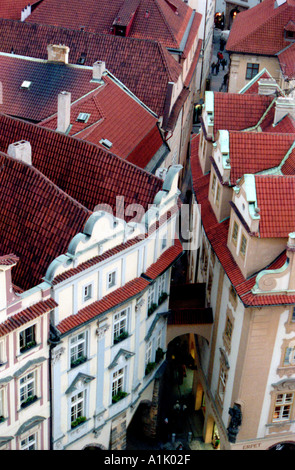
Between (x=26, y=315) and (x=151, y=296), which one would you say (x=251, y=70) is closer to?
(x=151, y=296)

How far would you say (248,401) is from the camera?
5106cm

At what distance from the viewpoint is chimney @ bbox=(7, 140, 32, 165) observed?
160 ft

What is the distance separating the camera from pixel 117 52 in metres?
74.5

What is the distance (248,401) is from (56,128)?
24079mm

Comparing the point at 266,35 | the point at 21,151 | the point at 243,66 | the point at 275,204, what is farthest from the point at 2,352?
the point at 266,35

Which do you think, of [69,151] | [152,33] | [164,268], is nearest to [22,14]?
[152,33]

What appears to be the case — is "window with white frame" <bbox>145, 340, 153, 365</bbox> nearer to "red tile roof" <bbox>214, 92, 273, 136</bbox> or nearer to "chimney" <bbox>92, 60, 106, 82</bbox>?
"red tile roof" <bbox>214, 92, 273, 136</bbox>

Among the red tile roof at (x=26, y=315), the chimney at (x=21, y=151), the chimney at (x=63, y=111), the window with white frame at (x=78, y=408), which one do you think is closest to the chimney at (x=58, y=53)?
the chimney at (x=63, y=111)

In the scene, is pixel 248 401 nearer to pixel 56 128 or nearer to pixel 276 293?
pixel 276 293

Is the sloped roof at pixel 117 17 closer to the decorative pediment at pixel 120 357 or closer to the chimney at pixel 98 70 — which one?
the chimney at pixel 98 70

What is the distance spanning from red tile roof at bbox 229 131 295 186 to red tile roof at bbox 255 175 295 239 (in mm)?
5070

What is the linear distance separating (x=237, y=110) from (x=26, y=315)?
25478 millimetres

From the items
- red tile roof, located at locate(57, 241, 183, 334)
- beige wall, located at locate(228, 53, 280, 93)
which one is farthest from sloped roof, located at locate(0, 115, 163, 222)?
beige wall, located at locate(228, 53, 280, 93)

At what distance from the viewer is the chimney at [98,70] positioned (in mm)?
64812
